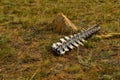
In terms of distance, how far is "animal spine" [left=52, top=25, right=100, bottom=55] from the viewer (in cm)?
657

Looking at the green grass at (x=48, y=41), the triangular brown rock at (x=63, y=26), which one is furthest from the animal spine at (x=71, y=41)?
the triangular brown rock at (x=63, y=26)

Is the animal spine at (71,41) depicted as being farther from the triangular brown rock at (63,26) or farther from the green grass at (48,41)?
the triangular brown rock at (63,26)

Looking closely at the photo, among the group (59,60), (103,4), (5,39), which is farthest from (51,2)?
(59,60)

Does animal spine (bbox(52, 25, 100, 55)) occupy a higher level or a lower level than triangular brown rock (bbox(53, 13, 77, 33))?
lower

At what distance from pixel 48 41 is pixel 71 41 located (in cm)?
52

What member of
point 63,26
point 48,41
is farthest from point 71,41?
point 63,26

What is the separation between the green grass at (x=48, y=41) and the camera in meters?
6.00

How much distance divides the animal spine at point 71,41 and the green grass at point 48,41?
4.8 inches

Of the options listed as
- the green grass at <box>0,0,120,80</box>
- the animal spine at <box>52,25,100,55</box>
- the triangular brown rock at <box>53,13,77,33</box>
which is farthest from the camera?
the triangular brown rock at <box>53,13,77,33</box>

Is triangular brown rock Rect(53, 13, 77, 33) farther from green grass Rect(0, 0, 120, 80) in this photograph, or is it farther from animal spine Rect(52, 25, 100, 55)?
animal spine Rect(52, 25, 100, 55)

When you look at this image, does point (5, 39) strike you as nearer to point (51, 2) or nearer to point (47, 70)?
point (47, 70)

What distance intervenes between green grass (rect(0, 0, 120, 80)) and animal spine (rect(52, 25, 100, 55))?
4.8 inches

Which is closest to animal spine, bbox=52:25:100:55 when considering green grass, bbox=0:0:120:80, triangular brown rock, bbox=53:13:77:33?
green grass, bbox=0:0:120:80

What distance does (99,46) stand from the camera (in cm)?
713
